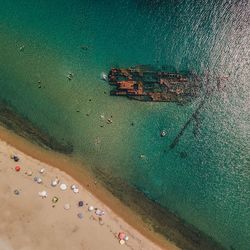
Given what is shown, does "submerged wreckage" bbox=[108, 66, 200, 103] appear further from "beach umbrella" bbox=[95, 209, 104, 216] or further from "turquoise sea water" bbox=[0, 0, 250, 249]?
"beach umbrella" bbox=[95, 209, 104, 216]

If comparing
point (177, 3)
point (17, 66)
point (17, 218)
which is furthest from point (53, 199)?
point (177, 3)

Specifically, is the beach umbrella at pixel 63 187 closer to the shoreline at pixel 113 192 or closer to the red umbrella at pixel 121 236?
the shoreline at pixel 113 192

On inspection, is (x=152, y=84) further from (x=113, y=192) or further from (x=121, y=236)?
(x=121, y=236)

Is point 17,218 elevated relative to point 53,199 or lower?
lower

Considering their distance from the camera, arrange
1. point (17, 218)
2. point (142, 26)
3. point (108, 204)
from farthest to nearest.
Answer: point (142, 26)
point (108, 204)
point (17, 218)

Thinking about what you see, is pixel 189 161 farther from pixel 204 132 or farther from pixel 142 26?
pixel 142 26

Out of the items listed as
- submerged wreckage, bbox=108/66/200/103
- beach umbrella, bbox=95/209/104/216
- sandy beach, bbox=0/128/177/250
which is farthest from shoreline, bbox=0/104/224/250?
submerged wreckage, bbox=108/66/200/103

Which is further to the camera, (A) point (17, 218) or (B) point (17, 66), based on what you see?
(B) point (17, 66)
